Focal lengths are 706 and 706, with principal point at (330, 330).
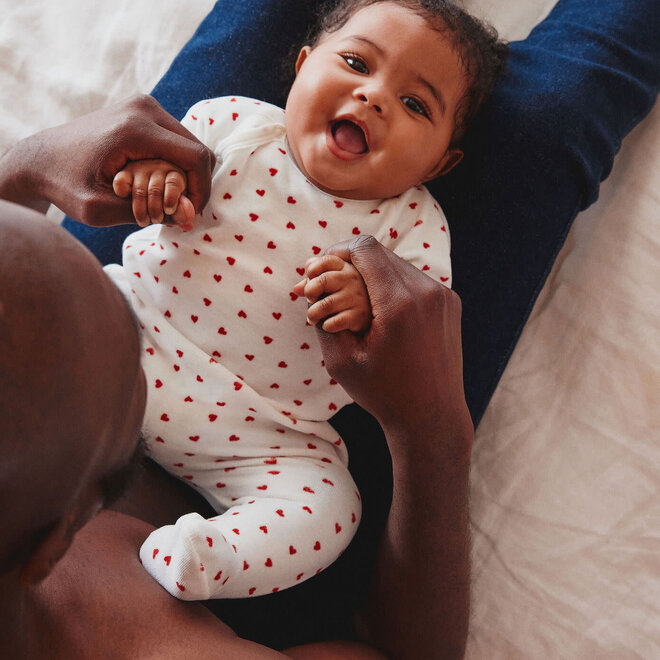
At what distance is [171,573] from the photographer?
102 cm

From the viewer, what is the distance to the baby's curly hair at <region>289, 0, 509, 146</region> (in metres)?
1.26

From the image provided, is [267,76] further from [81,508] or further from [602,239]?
[81,508]

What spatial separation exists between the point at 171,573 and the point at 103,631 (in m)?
0.11

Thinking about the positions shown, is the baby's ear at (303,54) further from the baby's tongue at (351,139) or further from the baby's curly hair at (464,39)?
the baby's tongue at (351,139)

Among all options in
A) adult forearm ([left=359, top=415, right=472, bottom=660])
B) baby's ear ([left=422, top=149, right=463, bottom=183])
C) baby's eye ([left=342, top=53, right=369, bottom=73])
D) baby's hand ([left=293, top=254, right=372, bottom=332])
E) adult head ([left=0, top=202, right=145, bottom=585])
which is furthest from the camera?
baby's ear ([left=422, top=149, right=463, bottom=183])

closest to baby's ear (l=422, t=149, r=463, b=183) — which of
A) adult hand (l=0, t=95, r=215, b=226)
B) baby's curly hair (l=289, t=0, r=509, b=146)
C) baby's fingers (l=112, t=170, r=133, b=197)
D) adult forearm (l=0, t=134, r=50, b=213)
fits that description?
baby's curly hair (l=289, t=0, r=509, b=146)

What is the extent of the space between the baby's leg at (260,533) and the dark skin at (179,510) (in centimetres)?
6

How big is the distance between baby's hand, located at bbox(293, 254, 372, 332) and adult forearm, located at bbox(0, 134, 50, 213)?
510mm

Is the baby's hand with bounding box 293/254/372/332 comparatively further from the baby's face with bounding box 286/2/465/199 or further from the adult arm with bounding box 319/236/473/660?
the baby's face with bounding box 286/2/465/199

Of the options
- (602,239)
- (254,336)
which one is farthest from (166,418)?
(602,239)

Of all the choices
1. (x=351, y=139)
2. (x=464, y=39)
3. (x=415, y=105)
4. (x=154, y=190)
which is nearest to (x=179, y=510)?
(x=154, y=190)

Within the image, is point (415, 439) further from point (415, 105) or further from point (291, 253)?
point (415, 105)

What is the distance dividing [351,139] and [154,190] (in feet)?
1.13

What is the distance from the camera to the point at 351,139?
120 cm
